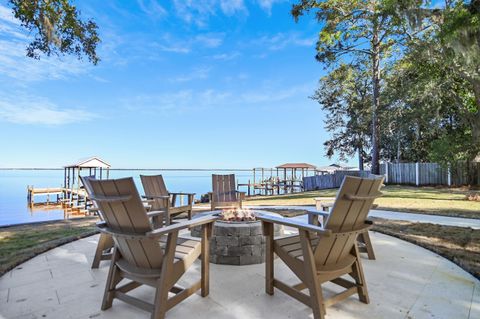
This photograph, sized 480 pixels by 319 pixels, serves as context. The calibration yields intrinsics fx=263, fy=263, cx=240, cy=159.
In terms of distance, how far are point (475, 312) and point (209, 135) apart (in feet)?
119

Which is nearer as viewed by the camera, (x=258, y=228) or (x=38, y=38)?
(x=258, y=228)

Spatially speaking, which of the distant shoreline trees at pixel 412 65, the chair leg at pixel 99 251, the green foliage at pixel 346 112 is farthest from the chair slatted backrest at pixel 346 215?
the green foliage at pixel 346 112

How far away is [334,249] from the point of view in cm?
187

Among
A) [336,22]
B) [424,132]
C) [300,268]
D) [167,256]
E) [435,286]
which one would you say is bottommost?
[435,286]

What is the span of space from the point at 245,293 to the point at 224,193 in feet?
10.8

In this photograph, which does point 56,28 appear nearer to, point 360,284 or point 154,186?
point 154,186

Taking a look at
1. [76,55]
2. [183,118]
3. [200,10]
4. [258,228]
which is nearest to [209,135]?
[183,118]

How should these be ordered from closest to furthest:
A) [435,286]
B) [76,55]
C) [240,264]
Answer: [435,286], [240,264], [76,55]

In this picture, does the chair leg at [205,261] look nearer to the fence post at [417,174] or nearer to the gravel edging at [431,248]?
the gravel edging at [431,248]

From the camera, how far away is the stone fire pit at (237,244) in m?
2.84

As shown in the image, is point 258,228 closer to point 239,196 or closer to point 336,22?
point 239,196

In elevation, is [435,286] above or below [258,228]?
below

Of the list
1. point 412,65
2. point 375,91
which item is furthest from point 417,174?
point 412,65

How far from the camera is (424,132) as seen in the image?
1630 centimetres
